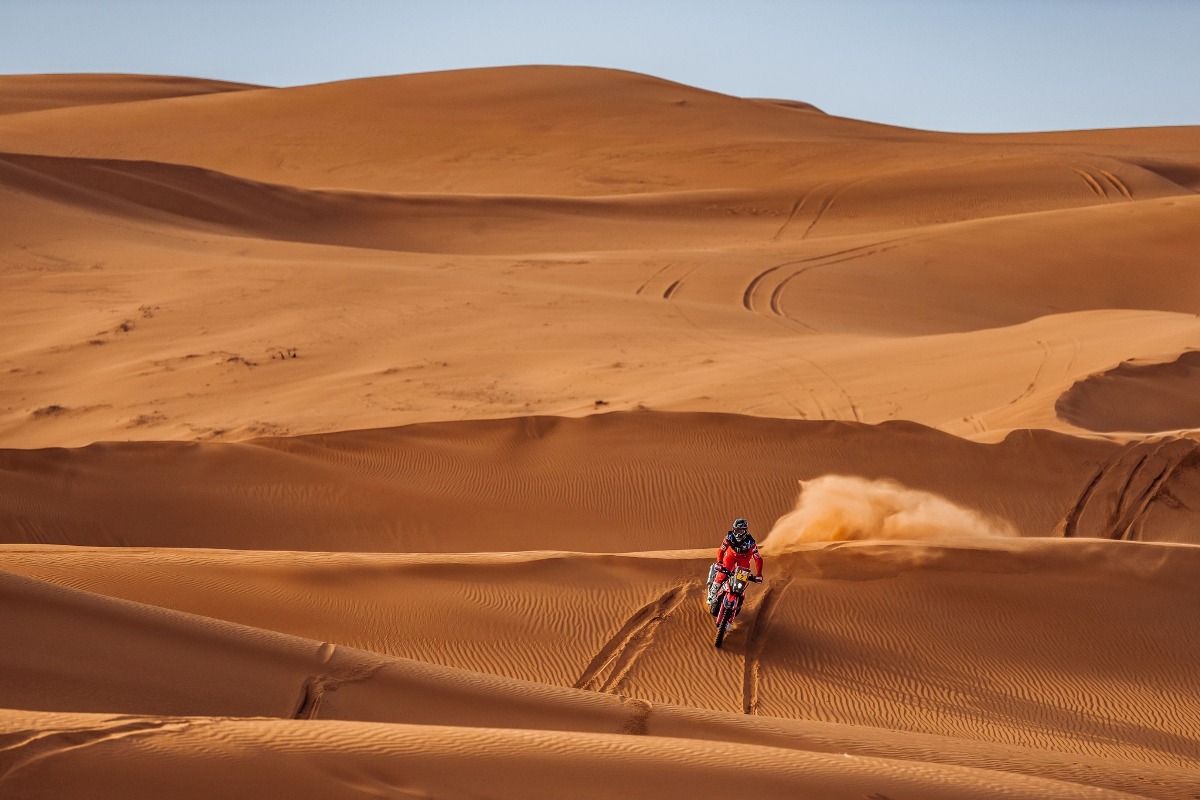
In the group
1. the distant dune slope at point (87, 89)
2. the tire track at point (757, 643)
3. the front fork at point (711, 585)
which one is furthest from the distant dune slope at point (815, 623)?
the distant dune slope at point (87, 89)

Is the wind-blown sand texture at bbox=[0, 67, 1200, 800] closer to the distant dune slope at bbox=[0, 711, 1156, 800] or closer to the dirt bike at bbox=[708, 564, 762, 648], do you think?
the distant dune slope at bbox=[0, 711, 1156, 800]

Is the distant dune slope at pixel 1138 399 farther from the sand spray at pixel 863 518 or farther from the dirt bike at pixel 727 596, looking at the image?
the dirt bike at pixel 727 596

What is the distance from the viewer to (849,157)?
49.0 metres

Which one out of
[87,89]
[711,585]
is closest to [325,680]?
[711,585]

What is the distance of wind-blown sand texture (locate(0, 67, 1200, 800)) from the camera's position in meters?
5.52

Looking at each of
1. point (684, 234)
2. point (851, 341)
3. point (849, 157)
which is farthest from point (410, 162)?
point (851, 341)

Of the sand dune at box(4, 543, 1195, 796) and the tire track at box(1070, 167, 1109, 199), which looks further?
the tire track at box(1070, 167, 1109, 199)

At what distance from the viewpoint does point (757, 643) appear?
29.5ft

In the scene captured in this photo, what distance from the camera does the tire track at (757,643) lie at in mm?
8164

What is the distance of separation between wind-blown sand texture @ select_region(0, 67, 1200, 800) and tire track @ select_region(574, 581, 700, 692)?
5cm

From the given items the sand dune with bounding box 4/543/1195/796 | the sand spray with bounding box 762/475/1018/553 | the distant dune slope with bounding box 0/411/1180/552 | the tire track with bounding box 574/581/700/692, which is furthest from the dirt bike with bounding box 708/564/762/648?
the distant dune slope with bounding box 0/411/1180/552

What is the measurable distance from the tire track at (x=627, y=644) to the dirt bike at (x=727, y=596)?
495 mm

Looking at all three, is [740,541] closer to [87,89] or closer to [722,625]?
[722,625]

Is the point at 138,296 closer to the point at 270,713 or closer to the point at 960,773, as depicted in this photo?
the point at 270,713
